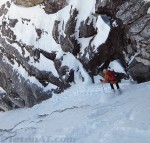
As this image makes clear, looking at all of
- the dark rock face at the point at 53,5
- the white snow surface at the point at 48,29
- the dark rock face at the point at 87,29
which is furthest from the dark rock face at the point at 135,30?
the dark rock face at the point at 53,5

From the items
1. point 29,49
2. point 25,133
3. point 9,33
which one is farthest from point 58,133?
point 9,33

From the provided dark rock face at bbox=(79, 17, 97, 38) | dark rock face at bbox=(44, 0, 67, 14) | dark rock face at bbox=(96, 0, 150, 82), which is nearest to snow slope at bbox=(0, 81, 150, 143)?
dark rock face at bbox=(96, 0, 150, 82)

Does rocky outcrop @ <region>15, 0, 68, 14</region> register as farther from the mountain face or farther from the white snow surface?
the white snow surface

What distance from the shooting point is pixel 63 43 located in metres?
21.3

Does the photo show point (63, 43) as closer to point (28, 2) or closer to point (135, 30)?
point (28, 2)

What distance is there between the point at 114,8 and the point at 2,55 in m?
11.7

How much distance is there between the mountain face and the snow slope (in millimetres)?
1470

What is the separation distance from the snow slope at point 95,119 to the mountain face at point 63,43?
1.47 meters

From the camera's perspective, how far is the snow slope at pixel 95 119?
11867 mm

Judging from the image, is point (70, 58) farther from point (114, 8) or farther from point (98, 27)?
point (114, 8)

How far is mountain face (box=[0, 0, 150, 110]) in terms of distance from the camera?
17188 millimetres

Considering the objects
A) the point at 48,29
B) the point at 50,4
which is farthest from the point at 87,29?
the point at 50,4

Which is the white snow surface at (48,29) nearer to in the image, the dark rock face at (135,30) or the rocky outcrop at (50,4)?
the rocky outcrop at (50,4)

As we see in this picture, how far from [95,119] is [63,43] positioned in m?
8.41
